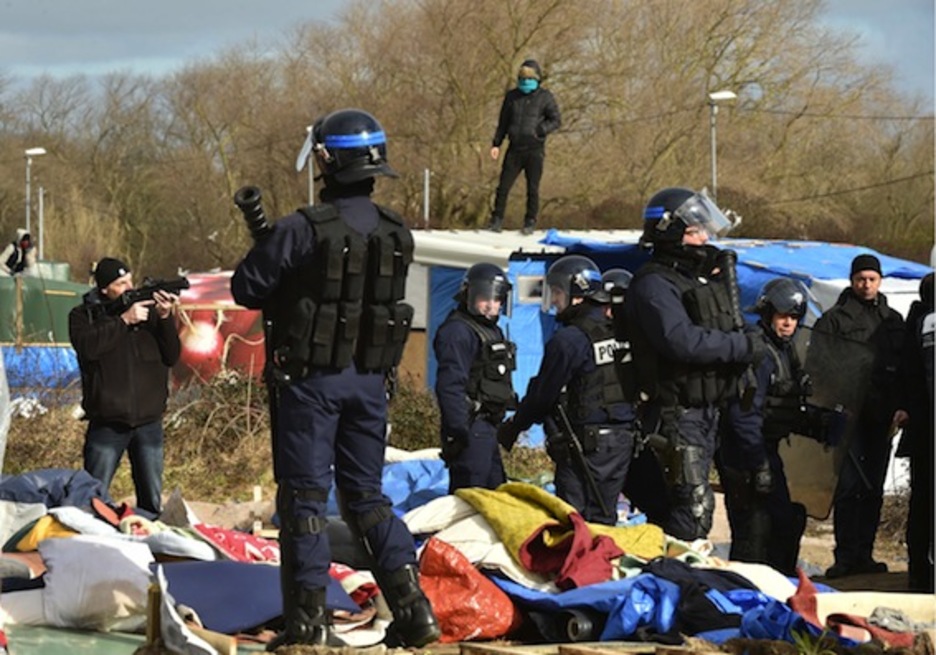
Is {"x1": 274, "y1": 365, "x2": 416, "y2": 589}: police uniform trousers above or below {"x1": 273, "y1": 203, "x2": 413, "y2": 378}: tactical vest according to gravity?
below

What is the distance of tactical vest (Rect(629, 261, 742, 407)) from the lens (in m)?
8.55

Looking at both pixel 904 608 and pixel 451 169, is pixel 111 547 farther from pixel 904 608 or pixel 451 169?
pixel 451 169

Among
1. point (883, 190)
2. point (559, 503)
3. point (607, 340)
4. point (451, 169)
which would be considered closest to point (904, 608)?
point (559, 503)

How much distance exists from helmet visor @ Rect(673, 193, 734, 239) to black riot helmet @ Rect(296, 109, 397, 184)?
2.34 meters

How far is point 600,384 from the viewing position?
9148 mm

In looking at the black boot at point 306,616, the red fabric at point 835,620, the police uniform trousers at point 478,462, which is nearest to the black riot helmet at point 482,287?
the police uniform trousers at point 478,462

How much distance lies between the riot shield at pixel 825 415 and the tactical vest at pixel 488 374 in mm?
1671

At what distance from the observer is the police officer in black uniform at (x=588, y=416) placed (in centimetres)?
912

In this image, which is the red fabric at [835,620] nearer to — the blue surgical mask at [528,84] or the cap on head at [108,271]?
the cap on head at [108,271]

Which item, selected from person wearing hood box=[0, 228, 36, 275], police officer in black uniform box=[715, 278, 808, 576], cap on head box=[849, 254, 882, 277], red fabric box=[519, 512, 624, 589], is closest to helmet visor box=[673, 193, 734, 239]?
police officer in black uniform box=[715, 278, 808, 576]

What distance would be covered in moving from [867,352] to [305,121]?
3701 cm

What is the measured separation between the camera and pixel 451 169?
39719mm

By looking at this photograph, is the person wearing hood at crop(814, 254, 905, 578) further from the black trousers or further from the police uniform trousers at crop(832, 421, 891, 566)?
the black trousers

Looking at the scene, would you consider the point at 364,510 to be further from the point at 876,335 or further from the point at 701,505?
the point at 876,335
